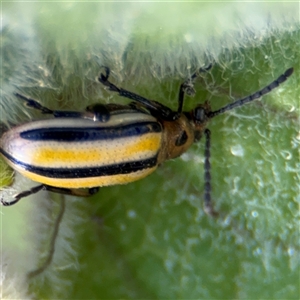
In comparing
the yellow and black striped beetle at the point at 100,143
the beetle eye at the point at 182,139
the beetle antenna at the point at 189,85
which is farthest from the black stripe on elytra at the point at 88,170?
the beetle antenna at the point at 189,85

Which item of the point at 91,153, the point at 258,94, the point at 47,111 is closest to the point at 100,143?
the point at 91,153

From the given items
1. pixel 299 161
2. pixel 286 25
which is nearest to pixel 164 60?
pixel 286 25

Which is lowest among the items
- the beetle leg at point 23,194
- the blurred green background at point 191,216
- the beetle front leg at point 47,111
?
the blurred green background at point 191,216

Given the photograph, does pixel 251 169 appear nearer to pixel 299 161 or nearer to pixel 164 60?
pixel 299 161

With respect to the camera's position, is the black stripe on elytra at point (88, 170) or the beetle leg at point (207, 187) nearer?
the black stripe on elytra at point (88, 170)

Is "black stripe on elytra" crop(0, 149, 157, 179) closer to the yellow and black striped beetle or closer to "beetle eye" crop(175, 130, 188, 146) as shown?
the yellow and black striped beetle

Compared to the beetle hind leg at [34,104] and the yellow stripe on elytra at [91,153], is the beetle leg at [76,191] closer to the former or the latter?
the yellow stripe on elytra at [91,153]
